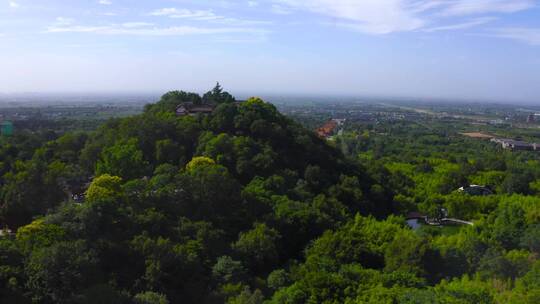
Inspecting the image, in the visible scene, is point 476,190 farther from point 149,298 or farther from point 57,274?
point 57,274

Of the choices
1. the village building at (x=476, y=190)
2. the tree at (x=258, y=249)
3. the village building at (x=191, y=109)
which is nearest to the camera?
the tree at (x=258, y=249)

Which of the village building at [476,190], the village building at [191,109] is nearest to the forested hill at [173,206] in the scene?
the village building at [191,109]

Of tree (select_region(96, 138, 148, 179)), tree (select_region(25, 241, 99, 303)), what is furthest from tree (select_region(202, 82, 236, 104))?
tree (select_region(25, 241, 99, 303))

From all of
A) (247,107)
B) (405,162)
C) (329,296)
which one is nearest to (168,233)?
(329,296)

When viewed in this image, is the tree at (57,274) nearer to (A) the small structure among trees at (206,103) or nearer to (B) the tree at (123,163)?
(B) the tree at (123,163)

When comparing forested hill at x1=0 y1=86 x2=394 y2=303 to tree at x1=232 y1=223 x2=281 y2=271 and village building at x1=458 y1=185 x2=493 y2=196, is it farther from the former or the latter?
village building at x1=458 y1=185 x2=493 y2=196

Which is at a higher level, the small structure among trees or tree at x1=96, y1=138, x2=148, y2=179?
the small structure among trees

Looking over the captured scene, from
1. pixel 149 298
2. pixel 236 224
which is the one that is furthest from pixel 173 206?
pixel 149 298

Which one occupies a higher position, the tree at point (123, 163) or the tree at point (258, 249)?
the tree at point (123, 163)
